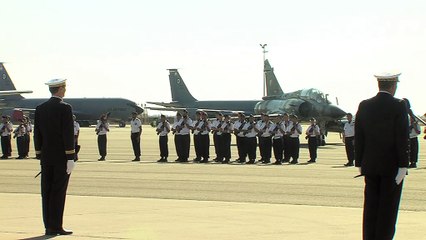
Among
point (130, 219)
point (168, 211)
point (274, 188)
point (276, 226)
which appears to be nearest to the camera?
point (276, 226)

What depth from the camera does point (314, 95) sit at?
41125mm

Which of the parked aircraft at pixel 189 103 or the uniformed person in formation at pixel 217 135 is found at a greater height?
the uniformed person in formation at pixel 217 135

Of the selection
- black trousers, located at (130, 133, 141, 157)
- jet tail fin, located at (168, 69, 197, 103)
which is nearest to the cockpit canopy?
black trousers, located at (130, 133, 141, 157)

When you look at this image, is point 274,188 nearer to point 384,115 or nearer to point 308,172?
point 308,172

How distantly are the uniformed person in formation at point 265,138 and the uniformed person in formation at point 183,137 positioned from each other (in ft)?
7.10

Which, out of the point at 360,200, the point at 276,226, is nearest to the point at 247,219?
the point at 276,226

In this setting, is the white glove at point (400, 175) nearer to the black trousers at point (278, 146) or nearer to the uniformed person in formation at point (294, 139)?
the uniformed person in formation at point (294, 139)

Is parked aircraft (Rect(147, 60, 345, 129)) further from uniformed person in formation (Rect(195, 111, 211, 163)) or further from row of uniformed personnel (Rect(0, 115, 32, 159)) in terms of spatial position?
row of uniformed personnel (Rect(0, 115, 32, 159))

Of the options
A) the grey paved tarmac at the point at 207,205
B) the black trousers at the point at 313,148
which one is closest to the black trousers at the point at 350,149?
the black trousers at the point at 313,148

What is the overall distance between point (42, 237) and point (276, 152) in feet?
56.6

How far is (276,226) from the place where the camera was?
10.2 metres

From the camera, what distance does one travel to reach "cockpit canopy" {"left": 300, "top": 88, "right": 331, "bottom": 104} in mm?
40875

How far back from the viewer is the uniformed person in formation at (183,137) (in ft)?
88.1

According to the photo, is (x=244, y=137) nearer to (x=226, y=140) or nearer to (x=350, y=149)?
(x=226, y=140)
